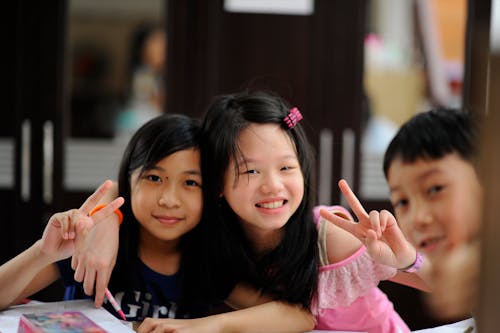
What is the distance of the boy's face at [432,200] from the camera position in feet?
1.71

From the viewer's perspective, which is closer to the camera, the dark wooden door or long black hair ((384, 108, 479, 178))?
long black hair ((384, 108, 479, 178))

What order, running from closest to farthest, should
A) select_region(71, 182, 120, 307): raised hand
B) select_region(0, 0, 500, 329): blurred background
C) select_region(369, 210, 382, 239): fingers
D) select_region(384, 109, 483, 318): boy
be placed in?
select_region(384, 109, 483, 318): boy → select_region(369, 210, 382, 239): fingers → select_region(71, 182, 120, 307): raised hand → select_region(0, 0, 500, 329): blurred background

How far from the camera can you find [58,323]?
0.60m

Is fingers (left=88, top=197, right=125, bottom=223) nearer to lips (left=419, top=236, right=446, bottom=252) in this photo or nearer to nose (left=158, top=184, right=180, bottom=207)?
nose (left=158, top=184, right=180, bottom=207)

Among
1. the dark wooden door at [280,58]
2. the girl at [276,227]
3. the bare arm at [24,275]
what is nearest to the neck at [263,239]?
the girl at [276,227]

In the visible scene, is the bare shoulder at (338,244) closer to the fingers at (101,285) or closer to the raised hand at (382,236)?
the raised hand at (382,236)

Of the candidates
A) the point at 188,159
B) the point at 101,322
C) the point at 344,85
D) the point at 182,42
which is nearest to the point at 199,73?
the point at 182,42

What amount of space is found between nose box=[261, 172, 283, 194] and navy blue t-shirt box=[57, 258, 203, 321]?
6.9 inches

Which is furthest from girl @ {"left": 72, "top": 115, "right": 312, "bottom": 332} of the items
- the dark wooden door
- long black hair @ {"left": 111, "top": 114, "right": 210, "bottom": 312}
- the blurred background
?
the dark wooden door

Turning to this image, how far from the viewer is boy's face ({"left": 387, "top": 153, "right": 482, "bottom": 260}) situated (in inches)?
20.6

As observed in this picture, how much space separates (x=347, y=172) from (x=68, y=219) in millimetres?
761

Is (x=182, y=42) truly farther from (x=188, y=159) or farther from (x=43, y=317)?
(x=43, y=317)

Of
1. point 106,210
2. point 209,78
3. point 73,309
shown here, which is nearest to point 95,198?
point 106,210

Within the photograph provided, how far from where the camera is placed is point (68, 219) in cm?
67
